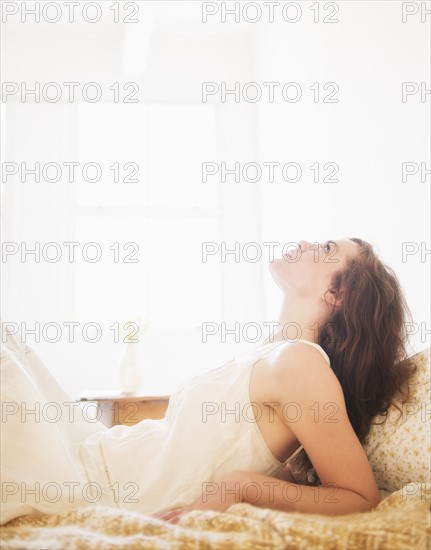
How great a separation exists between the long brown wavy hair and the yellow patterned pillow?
0.03m

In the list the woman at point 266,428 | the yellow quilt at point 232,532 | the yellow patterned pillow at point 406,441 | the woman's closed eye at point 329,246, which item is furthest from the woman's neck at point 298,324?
the yellow quilt at point 232,532

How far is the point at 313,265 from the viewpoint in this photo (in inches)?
60.3

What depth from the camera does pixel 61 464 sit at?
1129mm

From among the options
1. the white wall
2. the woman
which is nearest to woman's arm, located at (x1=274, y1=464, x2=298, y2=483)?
the woman

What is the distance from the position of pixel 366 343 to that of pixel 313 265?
10.2 inches

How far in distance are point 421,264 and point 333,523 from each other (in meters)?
1.38

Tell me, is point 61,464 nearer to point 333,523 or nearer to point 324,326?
point 333,523

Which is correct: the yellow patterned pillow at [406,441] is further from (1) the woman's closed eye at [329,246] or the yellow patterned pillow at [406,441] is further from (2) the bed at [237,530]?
(1) the woman's closed eye at [329,246]

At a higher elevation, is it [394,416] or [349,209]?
[349,209]

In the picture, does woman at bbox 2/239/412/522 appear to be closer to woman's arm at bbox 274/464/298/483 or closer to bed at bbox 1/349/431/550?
woman's arm at bbox 274/464/298/483

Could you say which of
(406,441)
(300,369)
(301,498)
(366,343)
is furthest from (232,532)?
(366,343)

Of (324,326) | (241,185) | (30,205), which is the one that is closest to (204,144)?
(241,185)

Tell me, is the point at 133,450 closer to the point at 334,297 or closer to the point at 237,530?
the point at 237,530

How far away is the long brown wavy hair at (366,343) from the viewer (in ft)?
4.35
